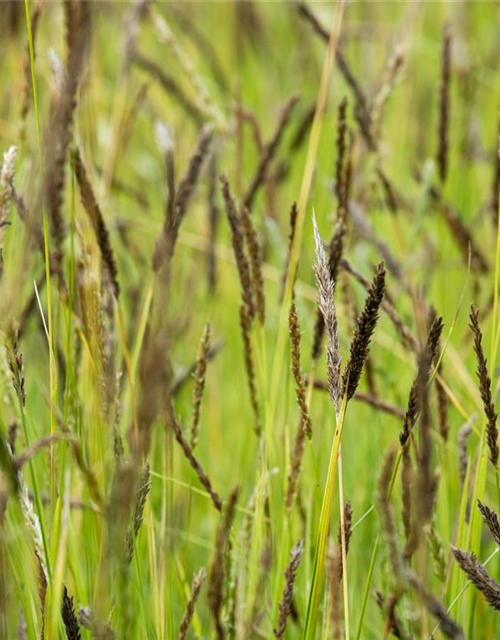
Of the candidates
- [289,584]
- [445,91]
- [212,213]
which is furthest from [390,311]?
[212,213]

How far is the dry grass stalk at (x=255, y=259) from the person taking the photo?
1.06m

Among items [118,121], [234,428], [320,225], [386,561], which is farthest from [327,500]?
[320,225]

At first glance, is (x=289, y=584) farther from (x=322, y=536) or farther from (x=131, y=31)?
(x=131, y=31)

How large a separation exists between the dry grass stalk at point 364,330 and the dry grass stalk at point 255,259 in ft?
1.05

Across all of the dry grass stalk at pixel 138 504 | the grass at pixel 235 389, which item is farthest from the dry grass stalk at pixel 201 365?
the dry grass stalk at pixel 138 504

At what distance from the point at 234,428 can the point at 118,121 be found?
65cm

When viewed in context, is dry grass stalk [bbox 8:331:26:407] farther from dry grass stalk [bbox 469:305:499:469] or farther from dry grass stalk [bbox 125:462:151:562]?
dry grass stalk [bbox 469:305:499:469]

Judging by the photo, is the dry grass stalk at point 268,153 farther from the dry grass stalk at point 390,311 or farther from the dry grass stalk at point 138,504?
the dry grass stalk at point 138,504

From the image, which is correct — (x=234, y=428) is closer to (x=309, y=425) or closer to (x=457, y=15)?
(x=309, y=425)

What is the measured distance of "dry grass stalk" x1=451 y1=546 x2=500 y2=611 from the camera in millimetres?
718

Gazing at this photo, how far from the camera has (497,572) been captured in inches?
48.7

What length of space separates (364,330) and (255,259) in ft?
1.20

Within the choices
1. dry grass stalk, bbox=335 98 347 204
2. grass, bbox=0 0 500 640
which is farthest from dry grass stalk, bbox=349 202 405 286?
dry grass stalk, bbox=335 98 347 204

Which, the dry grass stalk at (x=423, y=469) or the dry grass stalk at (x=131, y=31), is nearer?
the dry grass stalk at (x=423, y=469)
